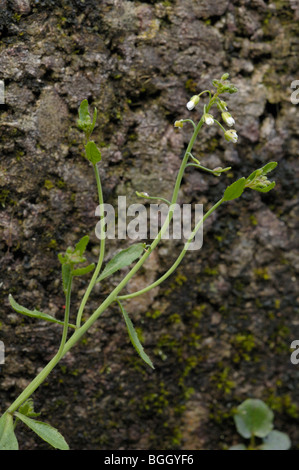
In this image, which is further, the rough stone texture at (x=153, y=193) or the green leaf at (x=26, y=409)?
the rough stone texture at (x=153, y=193)

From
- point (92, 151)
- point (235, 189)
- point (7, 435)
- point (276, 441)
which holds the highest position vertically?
point (92, 151)

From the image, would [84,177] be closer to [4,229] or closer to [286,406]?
[4,229]

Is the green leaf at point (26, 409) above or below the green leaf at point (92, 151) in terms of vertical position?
below

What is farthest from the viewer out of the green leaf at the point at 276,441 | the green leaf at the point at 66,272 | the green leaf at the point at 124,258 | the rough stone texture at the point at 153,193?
the green leaf at the point at 276,441

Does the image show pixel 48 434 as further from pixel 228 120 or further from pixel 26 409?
pixel 228 120

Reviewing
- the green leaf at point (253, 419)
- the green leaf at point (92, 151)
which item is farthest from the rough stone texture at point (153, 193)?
the green leaf at point (92, 151)

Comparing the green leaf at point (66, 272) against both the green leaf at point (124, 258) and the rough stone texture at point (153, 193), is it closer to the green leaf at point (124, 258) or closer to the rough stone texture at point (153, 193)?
the green leaf at point (124, 258)

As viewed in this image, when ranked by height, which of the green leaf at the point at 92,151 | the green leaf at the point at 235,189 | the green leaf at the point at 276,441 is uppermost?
the green leaf at the point at 92,151

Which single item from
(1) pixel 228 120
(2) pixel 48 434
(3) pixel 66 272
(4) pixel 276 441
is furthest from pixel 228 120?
(4) pixel 276 441
